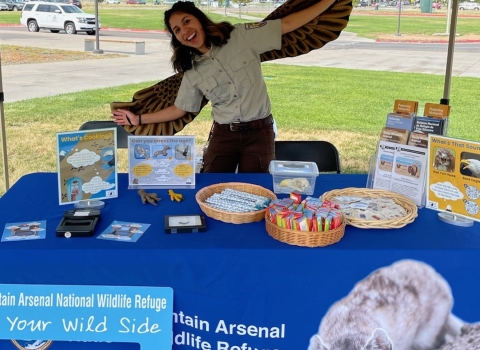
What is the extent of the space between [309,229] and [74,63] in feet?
34.3

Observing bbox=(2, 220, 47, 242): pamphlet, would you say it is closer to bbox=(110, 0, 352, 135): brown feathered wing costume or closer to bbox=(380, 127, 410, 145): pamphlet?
bbox=(110, 0, 352, 135): brown feathered wing costume

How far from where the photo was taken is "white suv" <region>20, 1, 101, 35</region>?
1650 cm

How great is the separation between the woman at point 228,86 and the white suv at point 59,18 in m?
14.9

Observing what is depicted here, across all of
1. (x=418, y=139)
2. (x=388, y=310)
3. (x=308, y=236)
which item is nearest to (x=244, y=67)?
(x=418, y=139)

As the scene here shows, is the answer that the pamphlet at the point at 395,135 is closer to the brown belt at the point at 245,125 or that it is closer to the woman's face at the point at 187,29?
the brown belt at the point at 245,125

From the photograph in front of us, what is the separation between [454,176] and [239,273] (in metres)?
0.77

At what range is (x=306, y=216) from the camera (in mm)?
1535

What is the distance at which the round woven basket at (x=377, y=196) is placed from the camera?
65.3 inches

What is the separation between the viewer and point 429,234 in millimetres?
1652

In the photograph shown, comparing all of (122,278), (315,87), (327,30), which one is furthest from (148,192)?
(315,87)

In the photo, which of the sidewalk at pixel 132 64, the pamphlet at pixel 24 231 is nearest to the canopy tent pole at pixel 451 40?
the pamphlet at pixel 24 231

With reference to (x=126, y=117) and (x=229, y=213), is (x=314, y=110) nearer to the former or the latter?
(x=126, y=117)

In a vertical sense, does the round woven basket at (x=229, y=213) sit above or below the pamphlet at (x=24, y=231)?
above

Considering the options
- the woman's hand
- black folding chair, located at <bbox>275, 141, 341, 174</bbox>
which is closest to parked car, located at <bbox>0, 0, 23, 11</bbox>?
the woman's hand
